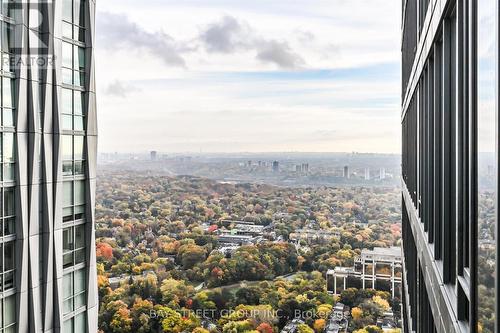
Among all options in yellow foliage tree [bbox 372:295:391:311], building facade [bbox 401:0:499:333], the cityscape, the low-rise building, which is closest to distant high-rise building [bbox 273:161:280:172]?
the cityscape

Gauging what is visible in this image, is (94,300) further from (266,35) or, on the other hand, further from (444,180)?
(266,35)

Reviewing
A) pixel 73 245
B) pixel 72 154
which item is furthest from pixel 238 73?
pixel 73 245

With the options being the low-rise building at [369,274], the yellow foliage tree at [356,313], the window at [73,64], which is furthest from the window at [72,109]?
the yellow foliage tree at [356,313]

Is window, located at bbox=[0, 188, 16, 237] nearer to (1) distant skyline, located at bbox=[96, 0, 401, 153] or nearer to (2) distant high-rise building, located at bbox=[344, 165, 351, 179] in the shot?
(2) distant high-rise building, located at bbox=[344, 165, 351, 179]

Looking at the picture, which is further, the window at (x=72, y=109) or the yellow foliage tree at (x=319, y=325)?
the yellow foliage tree at (x=319, y=325)

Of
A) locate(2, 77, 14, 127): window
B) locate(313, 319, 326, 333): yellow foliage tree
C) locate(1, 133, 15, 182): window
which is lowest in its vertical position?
locate(313, 319, 326, 333): yellow foliage tree

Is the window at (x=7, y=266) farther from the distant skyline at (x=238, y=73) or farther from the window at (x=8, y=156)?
the distant skyline at (x=238, y=73)

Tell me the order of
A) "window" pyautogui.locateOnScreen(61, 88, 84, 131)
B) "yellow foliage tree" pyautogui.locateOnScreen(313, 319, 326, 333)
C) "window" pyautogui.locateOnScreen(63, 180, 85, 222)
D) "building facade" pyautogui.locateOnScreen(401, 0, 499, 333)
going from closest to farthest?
"building facade" pyautogui.locateOnScreen(401, 0, 499, 333) < "window" pyautogui.locateOnScreen(61, 88, 84, 131) < "window" pyautogui.locateOnScreen(63, 180, 85, 222) < "yellow foliage tree" pyautogui.locateOnScreen(313, 319, 326, 333)
